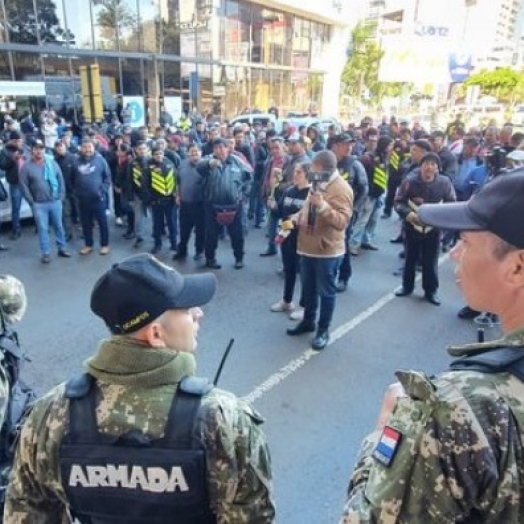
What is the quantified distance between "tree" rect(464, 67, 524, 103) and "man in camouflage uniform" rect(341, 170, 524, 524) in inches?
1442

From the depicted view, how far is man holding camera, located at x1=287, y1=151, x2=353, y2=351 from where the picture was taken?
14.3ft

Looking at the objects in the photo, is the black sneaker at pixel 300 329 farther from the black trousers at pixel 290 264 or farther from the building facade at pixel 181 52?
the building facade at pixel 181 52

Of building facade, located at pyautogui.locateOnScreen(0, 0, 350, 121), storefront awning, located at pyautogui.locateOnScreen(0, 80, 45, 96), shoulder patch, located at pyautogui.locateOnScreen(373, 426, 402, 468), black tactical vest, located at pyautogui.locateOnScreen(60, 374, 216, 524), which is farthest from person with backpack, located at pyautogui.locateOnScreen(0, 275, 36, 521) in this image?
building facade, located at pyautogui.locateOnScreen(0, 0, 350, 121)

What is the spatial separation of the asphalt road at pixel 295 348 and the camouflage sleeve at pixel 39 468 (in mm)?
1693

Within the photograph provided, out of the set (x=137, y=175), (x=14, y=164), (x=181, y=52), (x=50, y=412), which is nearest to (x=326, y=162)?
(x=50, y=412)

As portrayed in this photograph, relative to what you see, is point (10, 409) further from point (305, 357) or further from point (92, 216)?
point (92, 216)

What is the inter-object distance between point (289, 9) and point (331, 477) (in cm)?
2677

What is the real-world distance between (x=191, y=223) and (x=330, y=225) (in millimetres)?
3200

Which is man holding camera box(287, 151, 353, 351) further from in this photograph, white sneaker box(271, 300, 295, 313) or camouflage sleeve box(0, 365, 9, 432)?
camouflage sleeve box(0, 365, 9, 432)

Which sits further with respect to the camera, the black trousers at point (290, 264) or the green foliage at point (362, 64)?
the green foliage at point (362, 64)

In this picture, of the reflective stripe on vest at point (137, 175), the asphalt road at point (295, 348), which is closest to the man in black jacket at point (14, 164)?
the asphalt road at point (295, 348)

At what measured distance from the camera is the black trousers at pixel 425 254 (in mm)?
5668

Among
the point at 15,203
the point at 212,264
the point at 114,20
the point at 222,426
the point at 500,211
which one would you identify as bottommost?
the point at 212,264

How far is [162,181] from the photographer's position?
282 inches
